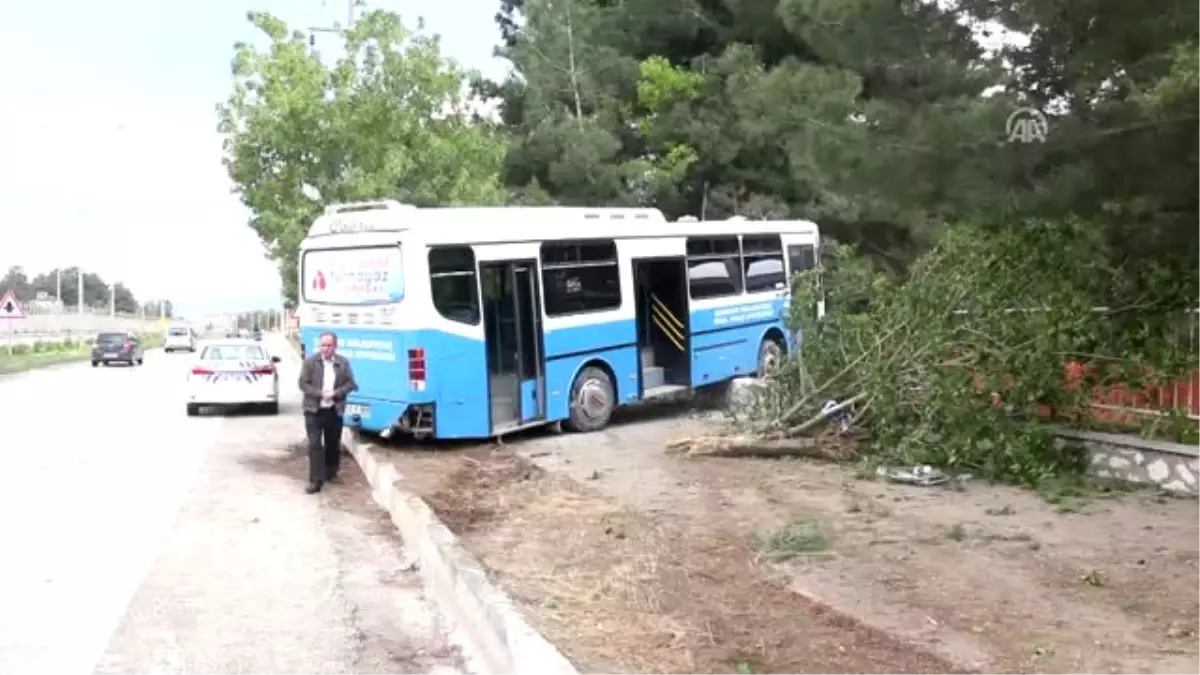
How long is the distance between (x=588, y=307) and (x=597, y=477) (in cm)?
423

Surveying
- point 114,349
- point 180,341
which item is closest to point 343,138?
point 114,349

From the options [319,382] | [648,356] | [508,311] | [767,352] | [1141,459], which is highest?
[508,311]

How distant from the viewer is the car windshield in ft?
73.2

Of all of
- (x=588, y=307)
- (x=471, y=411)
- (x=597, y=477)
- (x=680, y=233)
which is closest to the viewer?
(x=597, y=477)

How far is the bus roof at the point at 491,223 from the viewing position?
13.9 meters

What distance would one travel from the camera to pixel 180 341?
71.0 meters

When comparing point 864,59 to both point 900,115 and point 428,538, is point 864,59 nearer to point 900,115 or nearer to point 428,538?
point 900,115

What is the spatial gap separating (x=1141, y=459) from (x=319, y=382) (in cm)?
765

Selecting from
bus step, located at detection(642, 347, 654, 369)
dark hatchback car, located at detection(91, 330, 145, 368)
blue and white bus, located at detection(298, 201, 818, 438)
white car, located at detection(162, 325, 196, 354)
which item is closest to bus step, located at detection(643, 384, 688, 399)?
blue and white bus, located at detection(298, 201, 818, 438)

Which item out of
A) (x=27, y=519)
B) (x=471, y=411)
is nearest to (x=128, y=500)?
(x=27, y=519)

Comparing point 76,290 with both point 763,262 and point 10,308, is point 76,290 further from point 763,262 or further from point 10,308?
point 763,262

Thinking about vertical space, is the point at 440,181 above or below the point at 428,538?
above

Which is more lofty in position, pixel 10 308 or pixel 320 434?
pixel 10 308

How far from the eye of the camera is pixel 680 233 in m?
17.1
